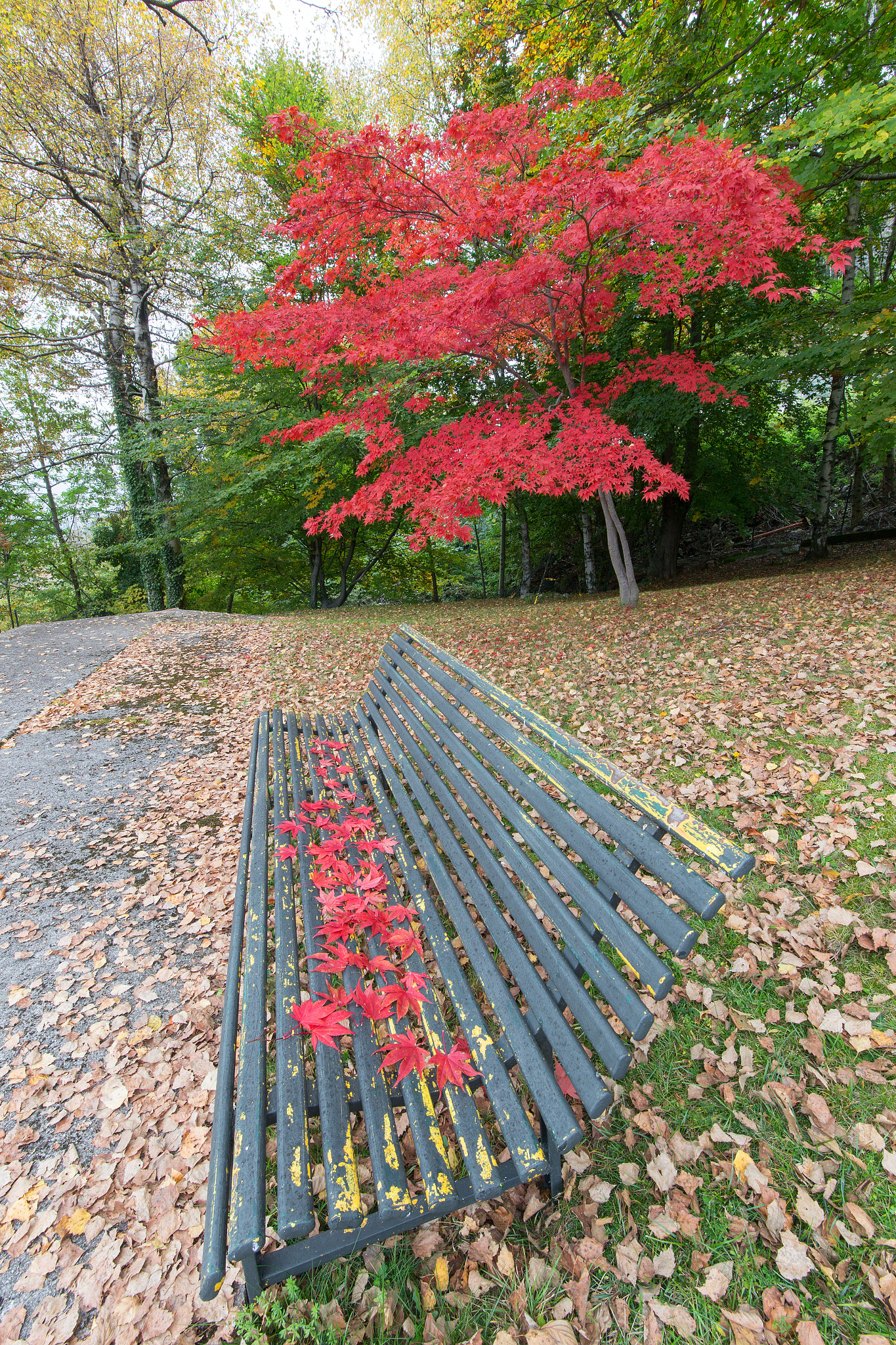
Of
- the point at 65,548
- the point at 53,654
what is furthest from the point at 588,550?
the point at 65,548

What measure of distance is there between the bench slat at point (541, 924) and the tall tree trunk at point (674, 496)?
8425 mm

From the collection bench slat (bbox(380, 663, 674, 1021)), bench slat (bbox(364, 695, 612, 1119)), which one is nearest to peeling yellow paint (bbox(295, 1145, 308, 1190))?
bench slat (bbox(364, 695, 612, 1119))

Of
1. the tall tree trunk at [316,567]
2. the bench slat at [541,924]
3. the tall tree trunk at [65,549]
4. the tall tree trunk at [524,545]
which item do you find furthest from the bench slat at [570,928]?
the tall tree trunk at [65,549]

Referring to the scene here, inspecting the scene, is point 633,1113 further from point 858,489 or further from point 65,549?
point 65,549

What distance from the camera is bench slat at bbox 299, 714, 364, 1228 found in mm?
1184

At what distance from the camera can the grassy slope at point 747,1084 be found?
1.37 m

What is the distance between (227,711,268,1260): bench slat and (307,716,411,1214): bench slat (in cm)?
17

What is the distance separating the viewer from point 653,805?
148cm

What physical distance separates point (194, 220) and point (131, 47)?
2.80 metres

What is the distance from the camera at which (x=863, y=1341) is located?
123cm

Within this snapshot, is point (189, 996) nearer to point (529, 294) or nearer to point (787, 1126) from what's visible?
point (787, 1126)

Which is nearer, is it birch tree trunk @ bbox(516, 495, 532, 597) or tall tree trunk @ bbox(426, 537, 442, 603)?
birch tree trunk @ bbox(516, 495, 532, 597)

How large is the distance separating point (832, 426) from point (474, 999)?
33.2ft

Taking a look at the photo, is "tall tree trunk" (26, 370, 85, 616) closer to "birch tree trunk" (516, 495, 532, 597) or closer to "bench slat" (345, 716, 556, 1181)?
"birch tree trunk" (516, 495, 532, 597)
